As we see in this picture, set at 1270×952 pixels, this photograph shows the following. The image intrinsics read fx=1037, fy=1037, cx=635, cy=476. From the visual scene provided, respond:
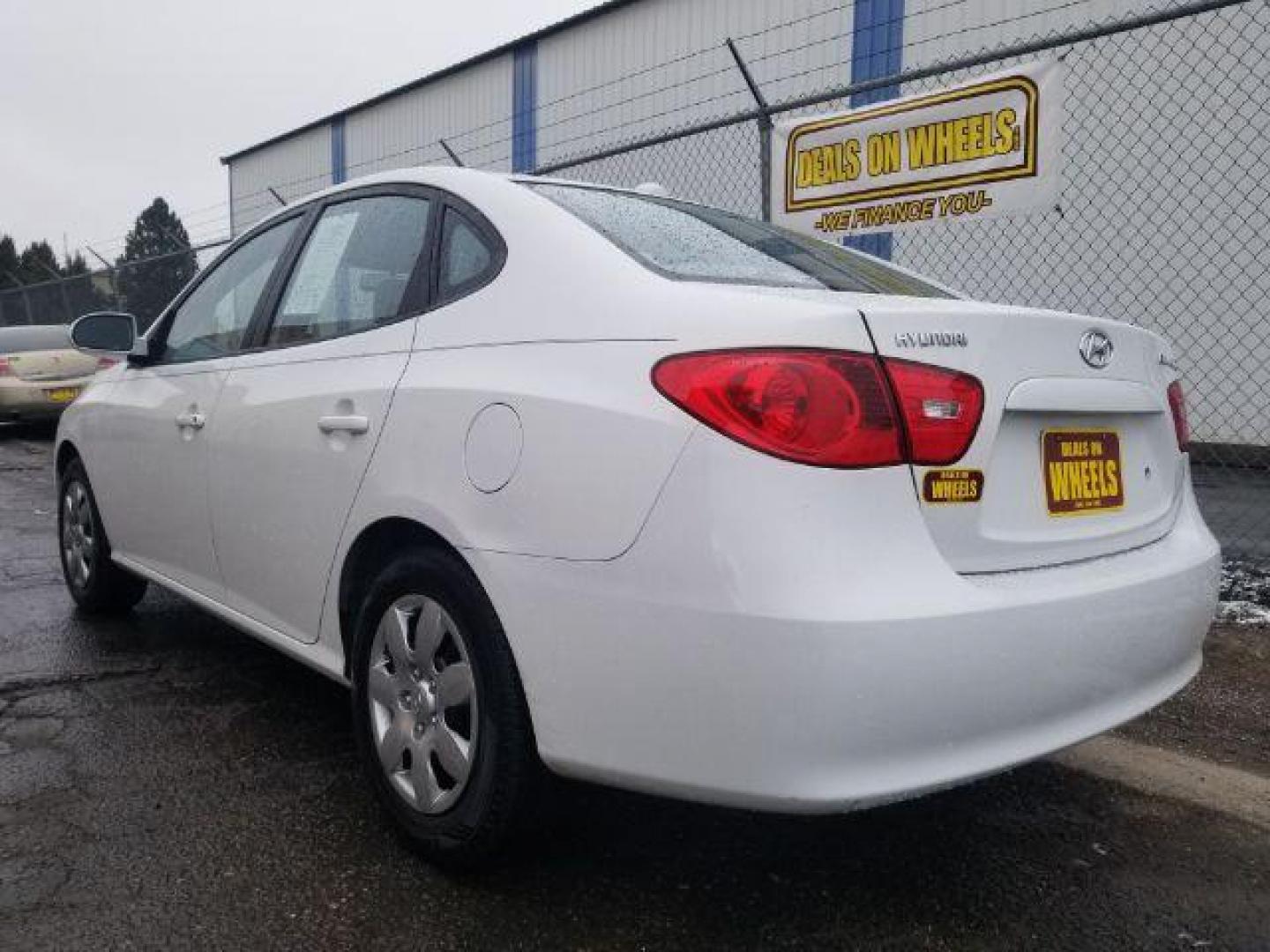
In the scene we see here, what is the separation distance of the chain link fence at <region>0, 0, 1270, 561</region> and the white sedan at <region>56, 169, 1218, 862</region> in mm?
5567

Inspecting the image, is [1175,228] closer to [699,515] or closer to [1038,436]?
[1038,436]

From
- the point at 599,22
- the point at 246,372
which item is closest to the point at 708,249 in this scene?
the point at 246,372

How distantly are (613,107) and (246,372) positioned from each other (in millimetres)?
11087

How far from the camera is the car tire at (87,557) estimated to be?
4.07 metres

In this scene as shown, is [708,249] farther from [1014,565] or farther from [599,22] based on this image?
[599,22]

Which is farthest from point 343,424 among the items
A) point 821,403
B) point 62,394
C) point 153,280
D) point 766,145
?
point 153,280

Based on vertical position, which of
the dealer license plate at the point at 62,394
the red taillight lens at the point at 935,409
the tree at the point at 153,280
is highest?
the tree at the point at 153,280

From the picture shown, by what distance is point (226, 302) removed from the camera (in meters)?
3.38

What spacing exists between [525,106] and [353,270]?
1312 cm

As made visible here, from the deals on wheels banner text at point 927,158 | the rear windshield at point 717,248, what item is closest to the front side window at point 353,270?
the rear windshield at point 717,248

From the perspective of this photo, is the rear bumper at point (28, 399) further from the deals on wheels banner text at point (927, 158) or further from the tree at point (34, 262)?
the tree at point (34, 262)

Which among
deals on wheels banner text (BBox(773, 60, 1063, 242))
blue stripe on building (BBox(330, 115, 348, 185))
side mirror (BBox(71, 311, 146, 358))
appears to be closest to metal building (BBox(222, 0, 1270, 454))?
deals on wheels banner text (BBox(773, 60, 1063, 242))

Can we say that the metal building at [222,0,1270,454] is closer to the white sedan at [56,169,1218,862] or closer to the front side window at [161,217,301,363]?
the front side window at [161,217,301,363]

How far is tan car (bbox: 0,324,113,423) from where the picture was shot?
11.3 metres
